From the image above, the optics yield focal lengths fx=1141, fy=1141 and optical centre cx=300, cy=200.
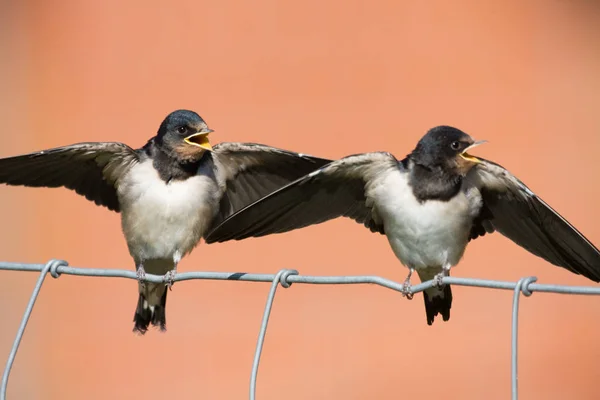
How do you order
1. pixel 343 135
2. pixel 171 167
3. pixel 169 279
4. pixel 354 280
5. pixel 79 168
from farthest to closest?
pixel 343 135 → pixel 79 168 → pixel 171 167 → pixel 169 279 → pixel 354 280

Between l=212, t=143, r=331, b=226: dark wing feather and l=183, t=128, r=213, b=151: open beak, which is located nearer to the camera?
l=183, t=128, r=213, b=151: open beak

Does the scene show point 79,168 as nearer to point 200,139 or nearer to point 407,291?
point 200,139

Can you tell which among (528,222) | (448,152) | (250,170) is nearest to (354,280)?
(448,152)

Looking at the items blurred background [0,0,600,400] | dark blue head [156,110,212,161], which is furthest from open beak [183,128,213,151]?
blurred background [0,0,600,400]

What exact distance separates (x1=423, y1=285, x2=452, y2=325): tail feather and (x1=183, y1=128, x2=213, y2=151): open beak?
3.94ft

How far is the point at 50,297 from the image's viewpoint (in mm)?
9531

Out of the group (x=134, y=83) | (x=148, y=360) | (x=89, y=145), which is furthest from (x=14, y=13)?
(x=89, y=145)

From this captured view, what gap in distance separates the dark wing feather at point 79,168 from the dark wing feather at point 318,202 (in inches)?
27.1

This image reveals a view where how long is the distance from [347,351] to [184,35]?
2743 mm

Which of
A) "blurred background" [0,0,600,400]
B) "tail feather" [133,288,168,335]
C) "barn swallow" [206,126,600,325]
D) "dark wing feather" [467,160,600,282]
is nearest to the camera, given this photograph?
"dark wing feather" [467,160,600,282]

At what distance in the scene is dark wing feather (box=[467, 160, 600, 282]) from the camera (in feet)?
14.9

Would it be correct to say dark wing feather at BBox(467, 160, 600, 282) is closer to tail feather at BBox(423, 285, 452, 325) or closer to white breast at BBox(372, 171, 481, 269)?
white breast at BBox(372, 171, 481, 269)

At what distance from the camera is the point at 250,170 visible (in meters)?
5.43

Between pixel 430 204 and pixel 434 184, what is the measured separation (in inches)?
3.4
